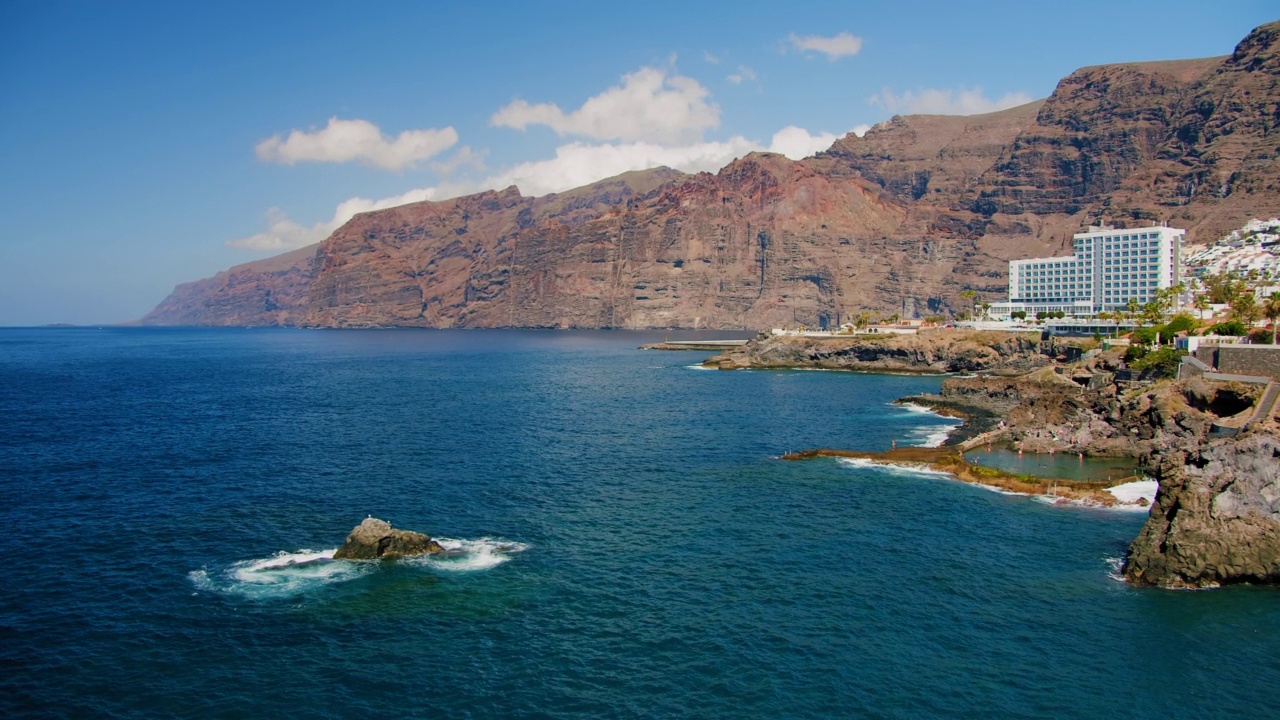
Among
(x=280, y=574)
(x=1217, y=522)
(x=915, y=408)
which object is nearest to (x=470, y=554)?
(x=280, y=574)

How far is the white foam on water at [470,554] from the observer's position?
5056cm

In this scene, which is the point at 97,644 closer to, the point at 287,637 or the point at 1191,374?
the point at 287,637

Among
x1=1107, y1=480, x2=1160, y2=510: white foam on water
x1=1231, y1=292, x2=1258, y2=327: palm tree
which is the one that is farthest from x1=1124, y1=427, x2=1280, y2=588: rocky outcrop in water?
x1=1231, y1=292, x2=1258, y2=327: palm tree

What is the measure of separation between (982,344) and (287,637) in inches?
6784

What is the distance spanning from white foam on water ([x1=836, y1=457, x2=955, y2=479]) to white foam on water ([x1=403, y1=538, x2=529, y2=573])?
123 ft

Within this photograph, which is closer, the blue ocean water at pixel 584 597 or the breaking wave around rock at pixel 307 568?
the blue ocean water at pixel 584 597

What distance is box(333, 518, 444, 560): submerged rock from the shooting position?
168 ft

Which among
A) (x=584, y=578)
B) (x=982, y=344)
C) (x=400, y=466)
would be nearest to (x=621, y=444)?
(x=400, y=466)

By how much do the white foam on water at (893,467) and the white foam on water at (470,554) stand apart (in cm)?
3740

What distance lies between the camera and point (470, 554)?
5269 centimetres

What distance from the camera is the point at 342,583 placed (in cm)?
4747

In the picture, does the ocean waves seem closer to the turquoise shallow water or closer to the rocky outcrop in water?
the rocky outcrop in water

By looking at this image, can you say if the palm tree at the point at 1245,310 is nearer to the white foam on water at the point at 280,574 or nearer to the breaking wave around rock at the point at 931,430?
the breaking wave around rock at the point at 931,430

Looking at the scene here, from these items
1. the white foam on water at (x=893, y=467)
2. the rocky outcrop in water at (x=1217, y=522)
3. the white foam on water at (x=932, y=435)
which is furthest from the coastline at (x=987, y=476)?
the rocky outcrop in water at (x=1217, y=522)
